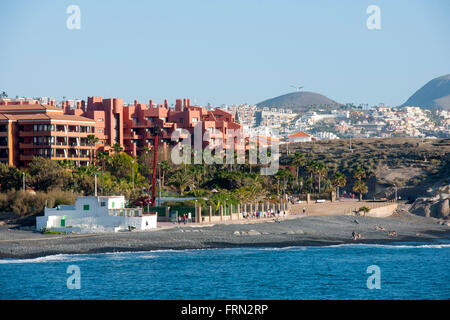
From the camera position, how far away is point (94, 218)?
63.7 metres

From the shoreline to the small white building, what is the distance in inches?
64.8

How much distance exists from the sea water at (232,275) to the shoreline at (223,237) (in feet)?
4.32

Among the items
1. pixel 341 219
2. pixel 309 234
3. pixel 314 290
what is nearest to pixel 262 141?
pixel 341 219

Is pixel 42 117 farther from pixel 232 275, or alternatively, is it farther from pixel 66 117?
pixel 232 275

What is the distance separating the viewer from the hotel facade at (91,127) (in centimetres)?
9794

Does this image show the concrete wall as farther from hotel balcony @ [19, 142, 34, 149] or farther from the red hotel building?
the red hotel building

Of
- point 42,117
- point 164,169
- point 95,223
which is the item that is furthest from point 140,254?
point 42,117

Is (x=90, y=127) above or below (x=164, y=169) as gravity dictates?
above

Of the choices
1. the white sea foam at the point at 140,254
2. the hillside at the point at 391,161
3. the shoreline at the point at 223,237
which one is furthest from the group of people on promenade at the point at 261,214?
the hillside at the point at 391,161

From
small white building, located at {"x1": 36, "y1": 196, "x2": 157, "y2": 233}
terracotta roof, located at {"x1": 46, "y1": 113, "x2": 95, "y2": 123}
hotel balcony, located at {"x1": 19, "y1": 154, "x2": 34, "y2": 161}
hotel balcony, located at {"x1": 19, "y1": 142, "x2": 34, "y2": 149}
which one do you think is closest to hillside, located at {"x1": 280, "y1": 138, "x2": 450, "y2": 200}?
terracotta roof, located at {"x1": 46, "y1": 113, "x2": 95, "y2": 123}

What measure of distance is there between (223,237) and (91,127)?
4602 cm
